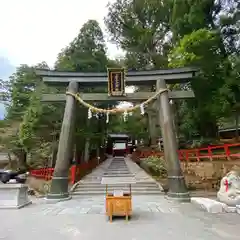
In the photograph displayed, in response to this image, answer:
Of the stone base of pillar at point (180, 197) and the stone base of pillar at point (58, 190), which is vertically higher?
the stone base of pillar at point (58, 190)

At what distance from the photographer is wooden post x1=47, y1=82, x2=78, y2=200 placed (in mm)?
11406

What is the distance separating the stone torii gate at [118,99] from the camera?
11.4m

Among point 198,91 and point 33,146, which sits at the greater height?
point 198,91

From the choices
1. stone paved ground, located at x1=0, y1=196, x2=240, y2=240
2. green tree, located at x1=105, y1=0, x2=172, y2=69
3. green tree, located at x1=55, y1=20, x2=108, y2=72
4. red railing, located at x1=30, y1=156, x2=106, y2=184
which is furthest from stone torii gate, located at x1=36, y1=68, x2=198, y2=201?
green tree, located at x1=105, y1=0, x2=172, y2=69

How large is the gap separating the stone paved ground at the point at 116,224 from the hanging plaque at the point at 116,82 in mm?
5572

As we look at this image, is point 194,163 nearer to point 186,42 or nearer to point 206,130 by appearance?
point 206,130

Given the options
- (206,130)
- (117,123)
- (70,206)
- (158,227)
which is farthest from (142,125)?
(158,227)

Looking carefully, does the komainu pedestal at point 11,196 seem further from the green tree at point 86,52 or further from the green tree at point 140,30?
the green tree at point 140,30

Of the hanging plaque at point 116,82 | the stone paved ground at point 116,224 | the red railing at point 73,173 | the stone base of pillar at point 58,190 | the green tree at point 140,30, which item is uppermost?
the green tree at point 140,30

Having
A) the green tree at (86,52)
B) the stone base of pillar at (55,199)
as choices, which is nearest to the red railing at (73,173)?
the stone base of pillar at (55,199)

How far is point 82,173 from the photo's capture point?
17.0 m

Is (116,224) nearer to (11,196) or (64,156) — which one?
(11,196)

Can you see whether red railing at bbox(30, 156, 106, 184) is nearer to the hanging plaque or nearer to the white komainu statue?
the hanging plaque

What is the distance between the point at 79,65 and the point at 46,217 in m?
13.8
